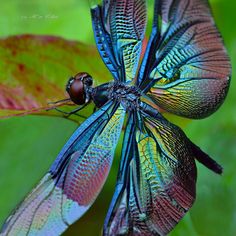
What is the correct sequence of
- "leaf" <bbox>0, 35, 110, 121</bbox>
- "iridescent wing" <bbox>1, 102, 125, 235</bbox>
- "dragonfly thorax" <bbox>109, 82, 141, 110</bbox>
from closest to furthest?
"iridescent wing" <bbox>1, 102, 125, 235</bbox> → "dragonfly thorax" <bbox>109, 82, 141, 110</bbox> → "leaf" <bbox>0, 35, 110, 121</bbox>

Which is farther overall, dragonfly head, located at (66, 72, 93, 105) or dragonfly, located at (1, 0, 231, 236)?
dragonfly head, located at (66, 72, 93, 105)

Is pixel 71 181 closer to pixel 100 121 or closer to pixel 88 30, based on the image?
pixel 100 121

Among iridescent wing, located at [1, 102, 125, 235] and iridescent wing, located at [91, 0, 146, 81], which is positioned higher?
iridescent wing, located at [91, 0, 146, 81]

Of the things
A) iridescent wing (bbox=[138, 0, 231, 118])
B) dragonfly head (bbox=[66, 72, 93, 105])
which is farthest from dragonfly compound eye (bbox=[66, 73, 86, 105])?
iridescent wing (bbox=[138, 0, 231, 118])

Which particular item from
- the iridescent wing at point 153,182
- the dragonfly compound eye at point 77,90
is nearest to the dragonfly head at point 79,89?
the dragonfly compound eye at point 77,90

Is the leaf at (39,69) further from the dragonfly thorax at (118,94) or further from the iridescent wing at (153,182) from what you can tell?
the iridescent wing at (153,182)

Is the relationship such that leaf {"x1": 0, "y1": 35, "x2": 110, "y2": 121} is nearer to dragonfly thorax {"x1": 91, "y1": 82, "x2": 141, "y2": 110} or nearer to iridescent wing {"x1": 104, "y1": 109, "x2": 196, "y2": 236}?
dragonfly thorax {"x1": 91, "y1": 82, "x2": 141, "y2": 110}
